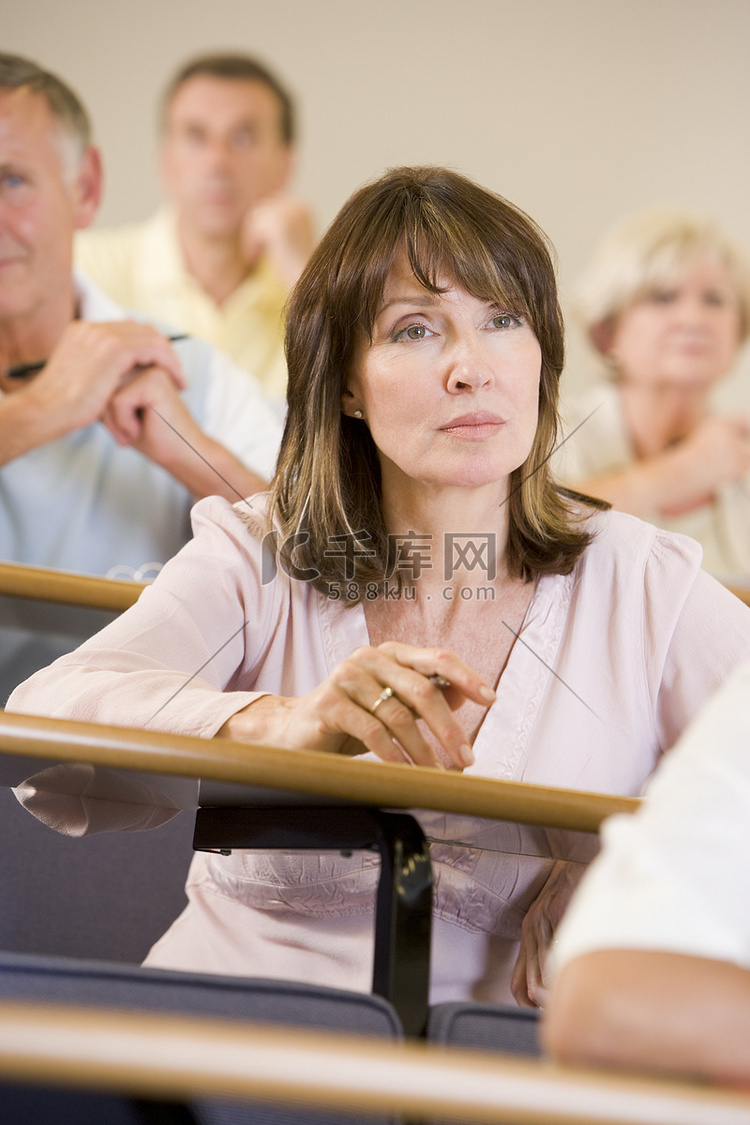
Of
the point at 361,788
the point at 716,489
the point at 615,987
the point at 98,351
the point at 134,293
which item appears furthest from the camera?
the point at 716,489

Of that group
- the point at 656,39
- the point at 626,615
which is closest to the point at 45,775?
the point at 626,615

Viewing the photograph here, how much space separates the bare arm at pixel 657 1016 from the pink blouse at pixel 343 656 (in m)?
0.32

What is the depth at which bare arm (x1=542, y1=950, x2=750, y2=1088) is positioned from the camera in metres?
0.36

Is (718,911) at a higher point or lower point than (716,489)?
higher

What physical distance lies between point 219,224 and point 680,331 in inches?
33.1

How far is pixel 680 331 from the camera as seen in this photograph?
2.01m

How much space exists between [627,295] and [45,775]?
1627 millimetres

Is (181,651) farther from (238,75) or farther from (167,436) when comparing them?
(238,75)

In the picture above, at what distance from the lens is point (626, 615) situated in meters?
0.92

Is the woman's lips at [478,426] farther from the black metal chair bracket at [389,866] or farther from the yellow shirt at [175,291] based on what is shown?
the yellow shirt at [175,291]

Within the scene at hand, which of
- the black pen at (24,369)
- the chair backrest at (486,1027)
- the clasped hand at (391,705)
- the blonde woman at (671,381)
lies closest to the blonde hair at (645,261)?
the blonde woman at (671,381)

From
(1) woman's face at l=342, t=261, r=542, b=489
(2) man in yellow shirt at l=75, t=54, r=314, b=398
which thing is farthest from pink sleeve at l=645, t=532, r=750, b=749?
(2) man in yellow shirt at l=75, t=54, r=314, b=398

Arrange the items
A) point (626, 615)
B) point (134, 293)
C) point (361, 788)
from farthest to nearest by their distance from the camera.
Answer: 1. point (134, 293)
2. point (626, 615)
3. point (361, 788)

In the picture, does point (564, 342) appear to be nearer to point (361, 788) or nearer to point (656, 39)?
point (361, 788)
